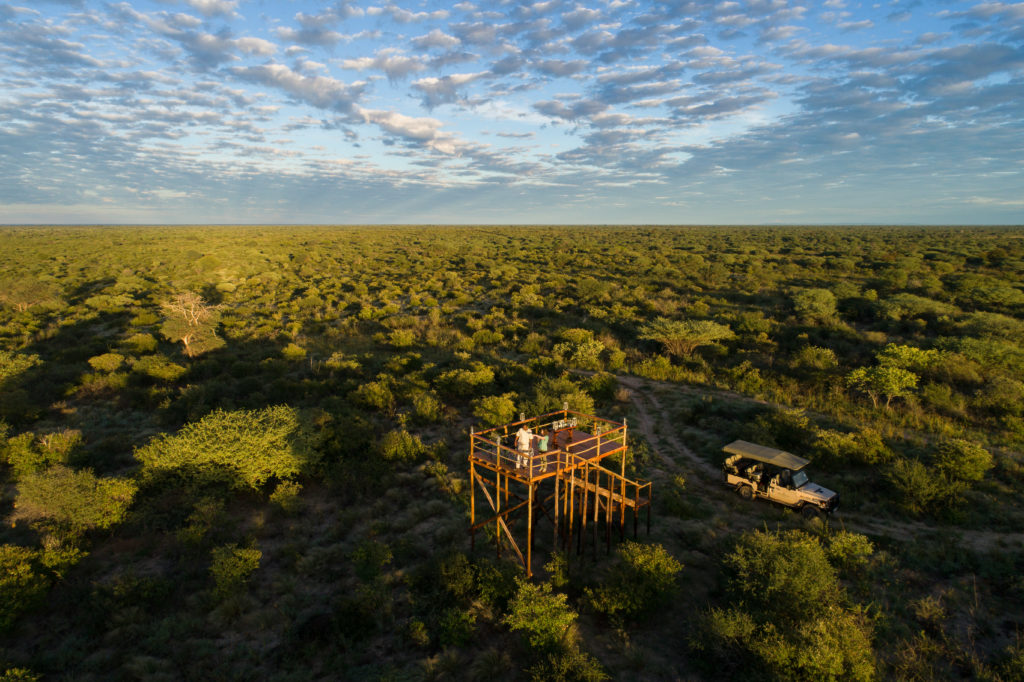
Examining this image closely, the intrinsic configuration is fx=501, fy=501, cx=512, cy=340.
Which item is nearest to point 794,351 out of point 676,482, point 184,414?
point 676,482

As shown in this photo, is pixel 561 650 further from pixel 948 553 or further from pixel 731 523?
pixel 948 553

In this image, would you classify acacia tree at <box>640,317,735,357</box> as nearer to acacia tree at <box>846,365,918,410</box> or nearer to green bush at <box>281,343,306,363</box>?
acacia tree at <box>846,365,918,410</box>

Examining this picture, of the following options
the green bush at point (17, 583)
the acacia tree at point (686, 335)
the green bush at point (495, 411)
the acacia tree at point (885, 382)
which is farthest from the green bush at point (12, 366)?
the acacia tree at point (885, 382)

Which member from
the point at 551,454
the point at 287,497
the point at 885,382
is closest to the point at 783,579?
the point at 551,454

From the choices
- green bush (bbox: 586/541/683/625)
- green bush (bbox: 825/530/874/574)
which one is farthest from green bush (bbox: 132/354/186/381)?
green bush (bbox: 825/530/874/574)

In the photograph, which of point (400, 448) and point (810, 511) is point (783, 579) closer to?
point (810, 511)

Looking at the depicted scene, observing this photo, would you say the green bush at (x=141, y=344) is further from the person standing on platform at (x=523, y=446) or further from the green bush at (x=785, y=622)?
the green bush at (x=785, y=622)
